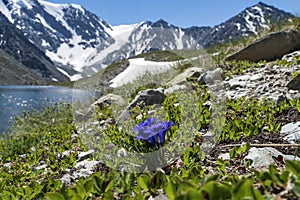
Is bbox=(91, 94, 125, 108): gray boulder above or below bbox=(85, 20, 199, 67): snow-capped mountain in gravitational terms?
below

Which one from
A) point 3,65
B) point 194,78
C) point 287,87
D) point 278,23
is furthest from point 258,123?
point 3,65

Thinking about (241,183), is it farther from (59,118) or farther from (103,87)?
(59,118)

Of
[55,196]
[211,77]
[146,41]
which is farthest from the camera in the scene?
[211,77]

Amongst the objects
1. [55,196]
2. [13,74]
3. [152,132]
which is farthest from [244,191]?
[13,74]

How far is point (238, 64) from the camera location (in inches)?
405

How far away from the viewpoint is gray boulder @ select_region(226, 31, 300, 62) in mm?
10586

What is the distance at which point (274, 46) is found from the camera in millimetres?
10656

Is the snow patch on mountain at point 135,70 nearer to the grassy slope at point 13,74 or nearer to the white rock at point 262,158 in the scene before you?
the white rock at point 262,158

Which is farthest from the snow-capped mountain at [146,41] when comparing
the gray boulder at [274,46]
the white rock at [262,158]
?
the gray boulder at [274,46]

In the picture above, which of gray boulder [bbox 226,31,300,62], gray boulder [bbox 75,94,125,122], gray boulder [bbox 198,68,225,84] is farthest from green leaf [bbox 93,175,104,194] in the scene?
gray boulder [bbox 226,31,300,62]

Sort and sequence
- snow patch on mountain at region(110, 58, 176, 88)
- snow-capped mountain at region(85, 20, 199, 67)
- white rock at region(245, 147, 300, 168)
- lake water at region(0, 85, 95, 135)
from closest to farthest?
white rock at region(245, 147, 300, 168) → snow-capped mountain at region(85, 20, 199, 67) → lake water at region(0, 85, 95, 135) → snow patch on mountain at region(110, 58, 176, 88)

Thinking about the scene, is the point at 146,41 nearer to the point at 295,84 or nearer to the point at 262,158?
the point at 262,158

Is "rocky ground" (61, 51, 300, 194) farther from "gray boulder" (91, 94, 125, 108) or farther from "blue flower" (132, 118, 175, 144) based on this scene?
"blue flower" (132, 118, 175, 144)

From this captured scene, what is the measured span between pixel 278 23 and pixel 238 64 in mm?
3979
